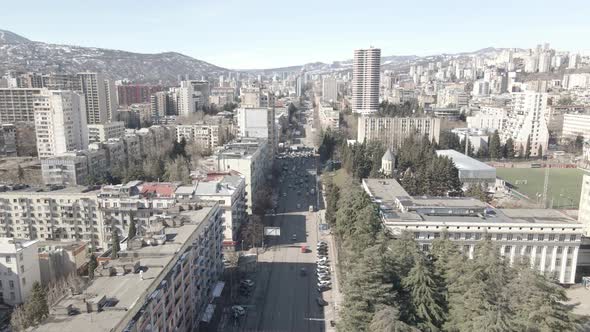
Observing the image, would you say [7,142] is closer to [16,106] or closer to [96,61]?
[16,106]

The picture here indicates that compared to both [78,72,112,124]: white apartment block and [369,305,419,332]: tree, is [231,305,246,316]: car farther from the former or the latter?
[78,72,112,124]: white apartment block

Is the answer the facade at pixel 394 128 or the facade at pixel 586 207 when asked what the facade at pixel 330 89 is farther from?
the facade at pixel 586 207

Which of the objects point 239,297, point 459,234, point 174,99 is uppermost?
point 174,99

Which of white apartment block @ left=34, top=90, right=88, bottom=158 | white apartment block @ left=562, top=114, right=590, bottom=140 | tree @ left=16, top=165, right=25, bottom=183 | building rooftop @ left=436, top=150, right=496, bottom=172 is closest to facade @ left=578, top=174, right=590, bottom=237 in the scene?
building rooftop @ left=436, top=150, right=496, bottom=172

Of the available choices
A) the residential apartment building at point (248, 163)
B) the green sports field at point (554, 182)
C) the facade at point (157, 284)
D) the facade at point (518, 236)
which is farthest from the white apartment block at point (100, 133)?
the green sports field at point (554, 182)

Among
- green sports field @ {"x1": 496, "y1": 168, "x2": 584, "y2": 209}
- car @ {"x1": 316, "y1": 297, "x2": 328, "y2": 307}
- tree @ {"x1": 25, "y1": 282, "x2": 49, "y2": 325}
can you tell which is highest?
tree @ {"x1": 25, "y1": 282, "x2": 49, "y2": 325}

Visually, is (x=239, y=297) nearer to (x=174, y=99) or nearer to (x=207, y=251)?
(x=207, y=251)

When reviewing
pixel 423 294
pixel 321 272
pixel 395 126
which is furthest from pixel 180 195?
pixel 395 126
